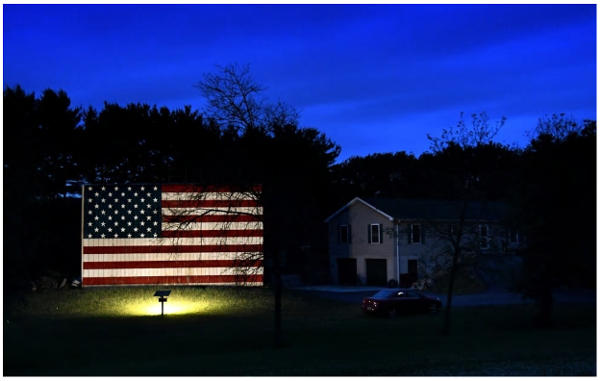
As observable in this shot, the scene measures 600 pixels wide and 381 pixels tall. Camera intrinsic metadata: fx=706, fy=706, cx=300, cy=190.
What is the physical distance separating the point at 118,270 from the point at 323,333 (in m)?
12.3

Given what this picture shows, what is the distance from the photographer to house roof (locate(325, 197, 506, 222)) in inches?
977

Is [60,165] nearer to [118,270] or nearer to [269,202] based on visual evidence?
[118,270]

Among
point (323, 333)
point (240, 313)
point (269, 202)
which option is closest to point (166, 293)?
point (240, 313)

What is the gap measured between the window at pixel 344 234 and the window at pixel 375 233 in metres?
2.13

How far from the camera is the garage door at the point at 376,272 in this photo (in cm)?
4644

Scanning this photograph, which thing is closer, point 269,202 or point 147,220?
point 269,202

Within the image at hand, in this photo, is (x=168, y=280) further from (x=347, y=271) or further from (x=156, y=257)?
(x=347, y=271)

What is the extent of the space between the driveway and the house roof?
444 cm

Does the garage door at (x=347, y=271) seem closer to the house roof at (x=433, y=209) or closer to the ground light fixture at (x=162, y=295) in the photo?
the house roof at (x=433, y=209)

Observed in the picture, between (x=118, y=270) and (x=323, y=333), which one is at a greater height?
(x=118, y=270)

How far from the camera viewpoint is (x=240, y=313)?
3114cm

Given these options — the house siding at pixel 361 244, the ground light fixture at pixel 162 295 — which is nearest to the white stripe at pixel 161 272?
the ground light fixture at pixel 162 295

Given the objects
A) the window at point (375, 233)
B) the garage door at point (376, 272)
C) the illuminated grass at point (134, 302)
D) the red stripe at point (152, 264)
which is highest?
the window at point (375, 233)

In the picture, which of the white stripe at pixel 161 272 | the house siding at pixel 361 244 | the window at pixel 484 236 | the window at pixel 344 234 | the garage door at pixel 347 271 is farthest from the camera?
the window at pixel 344 234
